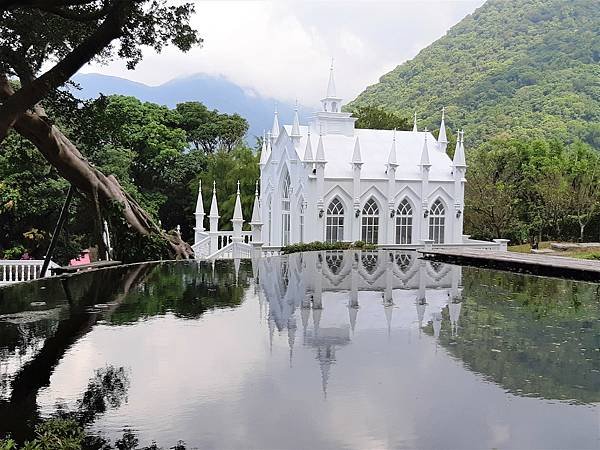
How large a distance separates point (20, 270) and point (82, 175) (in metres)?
4.81

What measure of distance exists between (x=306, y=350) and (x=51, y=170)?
18.3 meters

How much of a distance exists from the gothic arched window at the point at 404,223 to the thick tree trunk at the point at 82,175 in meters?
9.19

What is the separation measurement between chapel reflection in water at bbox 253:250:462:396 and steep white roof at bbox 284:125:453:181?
7.92 metres

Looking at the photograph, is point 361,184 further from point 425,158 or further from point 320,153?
point 425,158

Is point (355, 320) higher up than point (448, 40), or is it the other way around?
point (448, 40)

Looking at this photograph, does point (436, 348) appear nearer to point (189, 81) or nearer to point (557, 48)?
point (557, 48)

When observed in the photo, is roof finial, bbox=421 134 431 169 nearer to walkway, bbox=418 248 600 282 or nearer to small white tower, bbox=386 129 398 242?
small white tower, bbox=386 129 398 242

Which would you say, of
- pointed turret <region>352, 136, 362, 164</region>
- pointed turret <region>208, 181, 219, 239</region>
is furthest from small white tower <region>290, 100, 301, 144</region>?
pointed turret <region>208, 181, 219, 239</region>

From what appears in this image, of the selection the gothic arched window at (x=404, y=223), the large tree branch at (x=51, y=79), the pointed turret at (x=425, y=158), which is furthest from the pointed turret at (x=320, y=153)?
the large tree branch at (x=51, y=79)

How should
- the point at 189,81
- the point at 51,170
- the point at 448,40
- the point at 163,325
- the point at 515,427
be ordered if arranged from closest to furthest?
the point at 515,427 → the point at 163,325 → the point at 51,170 → the point at 448,40 → the point at 189,81

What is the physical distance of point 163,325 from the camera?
696 centimetres

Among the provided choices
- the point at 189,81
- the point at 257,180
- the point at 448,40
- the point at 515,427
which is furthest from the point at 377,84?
the point at 189,81

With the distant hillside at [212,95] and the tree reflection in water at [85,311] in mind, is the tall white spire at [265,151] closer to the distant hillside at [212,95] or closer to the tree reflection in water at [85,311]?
the tree reflection in water at [85,311]

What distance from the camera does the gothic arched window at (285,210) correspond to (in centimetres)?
2509
